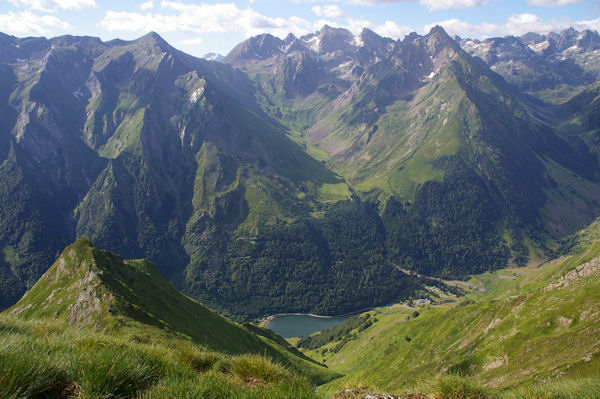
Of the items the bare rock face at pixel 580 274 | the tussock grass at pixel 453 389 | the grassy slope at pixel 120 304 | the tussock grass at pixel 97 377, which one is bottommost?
the grassy slope at pixel 120 304

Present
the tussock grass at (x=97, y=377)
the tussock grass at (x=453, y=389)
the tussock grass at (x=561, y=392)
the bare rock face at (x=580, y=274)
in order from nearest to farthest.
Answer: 1. the tussock grass at (x=97, y=377)
2. the tussock grass at (x=561, y=392)
3. the tussock grass at (x=453, y=389)
4. the bare rock face at (x=580, y=274)

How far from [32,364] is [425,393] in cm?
1140

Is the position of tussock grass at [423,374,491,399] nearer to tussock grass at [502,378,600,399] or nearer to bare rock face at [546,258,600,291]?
tussock grass at [502,378,600,399]

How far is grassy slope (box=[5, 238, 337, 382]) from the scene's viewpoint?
70.6 m

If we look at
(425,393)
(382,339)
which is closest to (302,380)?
(425,393)

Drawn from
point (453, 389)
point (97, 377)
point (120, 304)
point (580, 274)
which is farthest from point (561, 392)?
point (580, 274)

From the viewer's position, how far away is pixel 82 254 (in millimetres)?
93750

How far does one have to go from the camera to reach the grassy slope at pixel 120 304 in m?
70.6

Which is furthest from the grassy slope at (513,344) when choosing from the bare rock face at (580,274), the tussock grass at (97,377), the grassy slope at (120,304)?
the grassy slope at (120,304)

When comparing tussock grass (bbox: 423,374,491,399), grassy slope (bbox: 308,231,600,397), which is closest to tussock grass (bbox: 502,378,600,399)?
grassy slope (bbox: 308,231,600,397)

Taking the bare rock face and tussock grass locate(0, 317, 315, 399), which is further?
the bare rock face

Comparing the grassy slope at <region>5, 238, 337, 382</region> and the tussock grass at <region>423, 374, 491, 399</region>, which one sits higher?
the tussock grass at <region>423, 374, 491, 399</region>

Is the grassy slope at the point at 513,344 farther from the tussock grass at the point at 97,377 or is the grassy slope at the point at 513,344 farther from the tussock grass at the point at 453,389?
the tussock grass at the point at 97,377

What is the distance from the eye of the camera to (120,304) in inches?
2926
